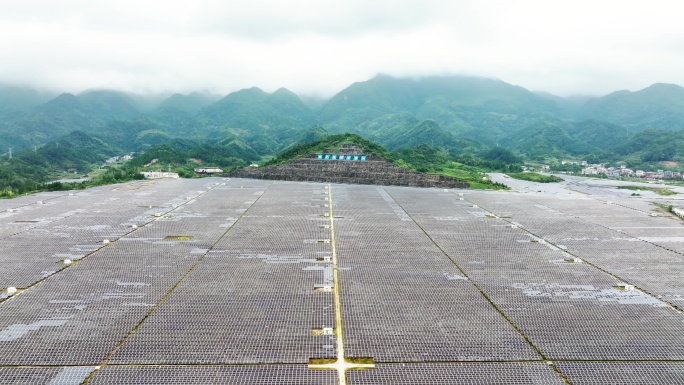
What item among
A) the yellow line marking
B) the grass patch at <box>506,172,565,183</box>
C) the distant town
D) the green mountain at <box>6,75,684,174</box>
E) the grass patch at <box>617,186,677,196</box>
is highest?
the green mountain at <box>6,75,684,174</box>

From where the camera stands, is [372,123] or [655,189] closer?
[655,189]

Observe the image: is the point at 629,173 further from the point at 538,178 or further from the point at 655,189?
the point at 655,189

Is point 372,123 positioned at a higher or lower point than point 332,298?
higher

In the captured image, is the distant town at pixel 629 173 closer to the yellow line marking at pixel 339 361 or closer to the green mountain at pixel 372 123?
the green mountain at pixel 372 123

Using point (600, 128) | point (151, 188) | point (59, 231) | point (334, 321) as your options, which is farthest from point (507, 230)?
point (600, 128)

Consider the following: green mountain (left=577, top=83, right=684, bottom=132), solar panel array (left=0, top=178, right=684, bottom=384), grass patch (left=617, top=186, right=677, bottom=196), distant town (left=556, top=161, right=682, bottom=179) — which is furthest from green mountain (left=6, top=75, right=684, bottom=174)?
solar panel array (left=0, top=178, right=684, bottom=384)

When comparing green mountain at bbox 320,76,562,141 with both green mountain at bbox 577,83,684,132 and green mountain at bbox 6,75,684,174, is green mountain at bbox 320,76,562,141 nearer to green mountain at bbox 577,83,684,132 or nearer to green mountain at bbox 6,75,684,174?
green mountain at bbox 6,75,684,174

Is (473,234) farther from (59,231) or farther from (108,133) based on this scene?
(108,133)

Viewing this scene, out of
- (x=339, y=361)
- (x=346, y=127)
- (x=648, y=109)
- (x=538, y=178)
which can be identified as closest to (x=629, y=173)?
(x=538, y=178)
